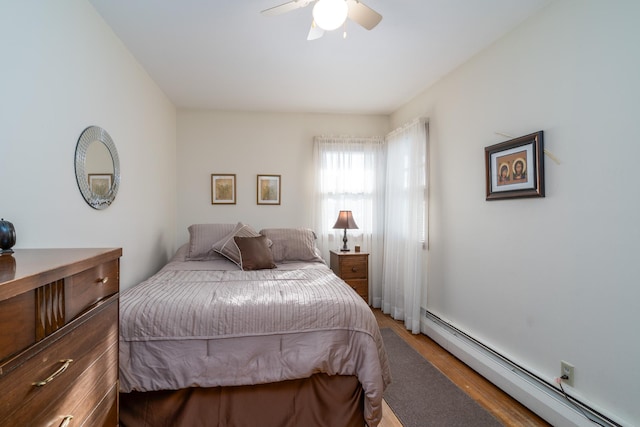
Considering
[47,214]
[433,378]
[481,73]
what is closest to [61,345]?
[47,214]

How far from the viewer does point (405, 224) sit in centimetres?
350

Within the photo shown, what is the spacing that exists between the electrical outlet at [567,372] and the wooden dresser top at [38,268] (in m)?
2.35

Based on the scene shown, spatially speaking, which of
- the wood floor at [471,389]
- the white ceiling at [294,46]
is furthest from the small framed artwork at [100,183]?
the wood floor at [471,389]

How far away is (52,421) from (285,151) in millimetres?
3513

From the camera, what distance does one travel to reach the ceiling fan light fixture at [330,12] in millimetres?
1609

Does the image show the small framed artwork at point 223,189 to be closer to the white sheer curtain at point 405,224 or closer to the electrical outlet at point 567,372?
the white sheer curtain at point 405,224

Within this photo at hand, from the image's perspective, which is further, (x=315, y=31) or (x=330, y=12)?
(x=315, y=31)

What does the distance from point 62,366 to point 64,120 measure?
1.43 metres

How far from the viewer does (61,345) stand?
2.73ft

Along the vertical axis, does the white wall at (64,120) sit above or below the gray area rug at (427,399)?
above

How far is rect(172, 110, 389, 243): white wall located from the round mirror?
157 centimetres

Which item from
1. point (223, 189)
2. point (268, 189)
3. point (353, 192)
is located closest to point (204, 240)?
point (223, 189)

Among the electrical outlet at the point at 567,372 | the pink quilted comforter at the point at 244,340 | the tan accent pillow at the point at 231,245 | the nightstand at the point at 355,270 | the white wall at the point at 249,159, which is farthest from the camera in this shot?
the white wall at the point at 249,159

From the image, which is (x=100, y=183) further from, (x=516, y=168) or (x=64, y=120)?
(x=516, y=168)
